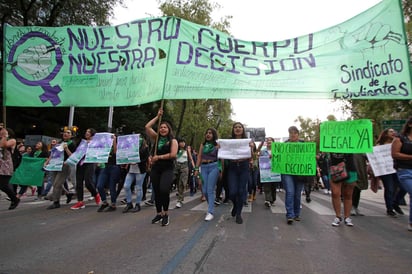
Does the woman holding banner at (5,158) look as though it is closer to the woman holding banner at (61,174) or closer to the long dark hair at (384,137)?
the woman holding banner at (61,174)

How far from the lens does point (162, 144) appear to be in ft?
18.5

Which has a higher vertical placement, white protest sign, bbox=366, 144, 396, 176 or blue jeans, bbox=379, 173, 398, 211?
white protest sign, bbox=366, 144, 396, 176

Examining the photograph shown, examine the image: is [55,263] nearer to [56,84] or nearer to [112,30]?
[56,84]

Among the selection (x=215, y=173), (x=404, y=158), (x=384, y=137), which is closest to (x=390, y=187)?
(x=384, y=137)

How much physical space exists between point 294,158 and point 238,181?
119 centimetres

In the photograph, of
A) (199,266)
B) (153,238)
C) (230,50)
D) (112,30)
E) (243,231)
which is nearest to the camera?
(199,266)

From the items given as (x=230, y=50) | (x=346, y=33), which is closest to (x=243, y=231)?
(x=230, y=50)

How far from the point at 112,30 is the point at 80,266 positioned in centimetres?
458

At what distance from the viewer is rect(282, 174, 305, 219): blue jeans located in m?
5.79

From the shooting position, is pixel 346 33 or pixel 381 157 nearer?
pixel 346 33

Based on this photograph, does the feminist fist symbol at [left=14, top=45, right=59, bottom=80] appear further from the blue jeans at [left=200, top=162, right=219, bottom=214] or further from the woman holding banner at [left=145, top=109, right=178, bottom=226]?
the blue jeans at [left=200, top=162, right=219, bottom=214]

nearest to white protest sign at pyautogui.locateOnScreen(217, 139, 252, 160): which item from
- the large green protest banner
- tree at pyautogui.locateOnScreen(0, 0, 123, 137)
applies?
the large green protest banner

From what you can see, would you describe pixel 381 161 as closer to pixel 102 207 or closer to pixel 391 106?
pixel 102 207

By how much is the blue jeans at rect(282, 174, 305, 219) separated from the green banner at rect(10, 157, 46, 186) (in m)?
6.34
